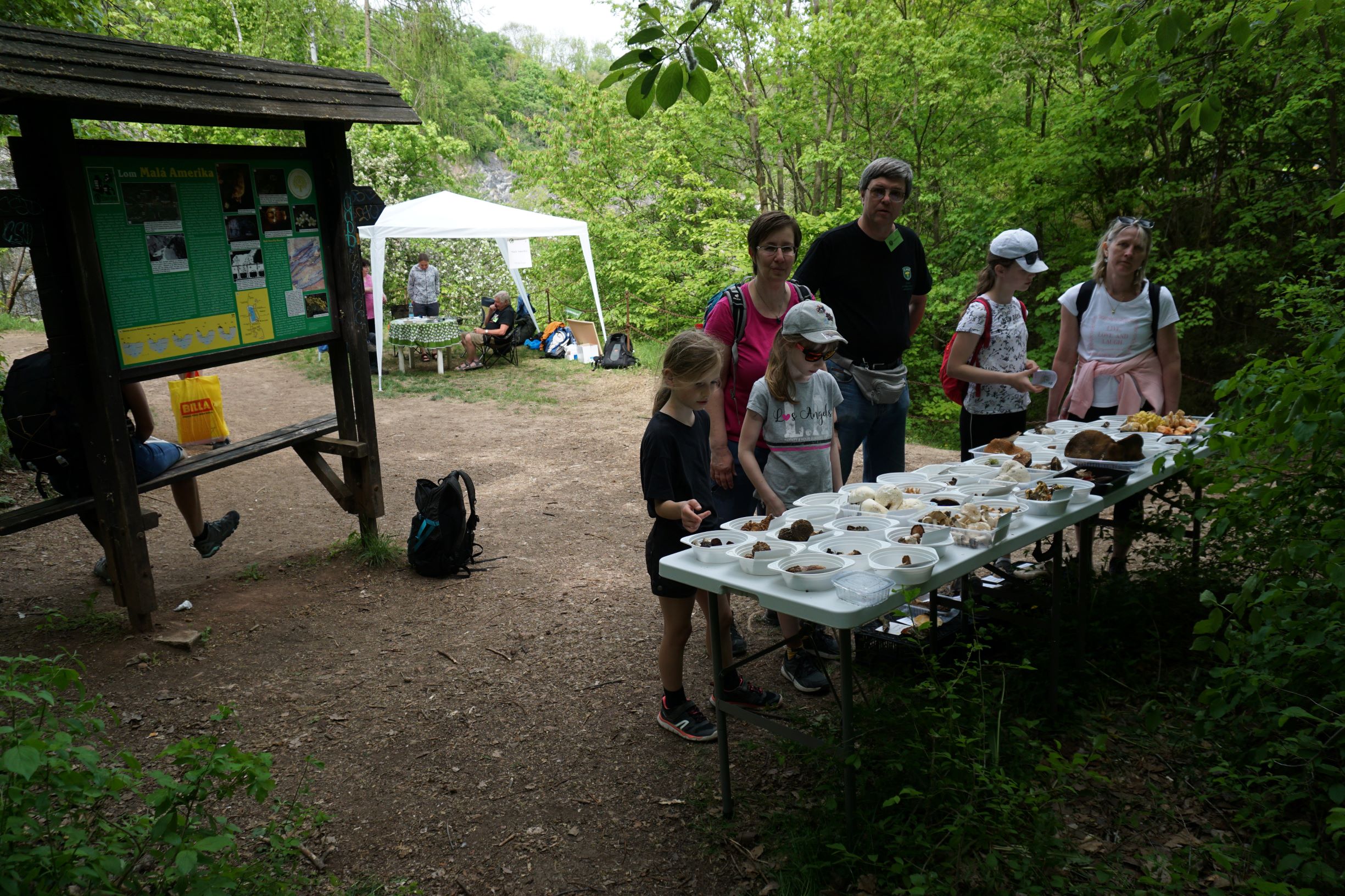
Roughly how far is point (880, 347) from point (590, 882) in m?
2.46

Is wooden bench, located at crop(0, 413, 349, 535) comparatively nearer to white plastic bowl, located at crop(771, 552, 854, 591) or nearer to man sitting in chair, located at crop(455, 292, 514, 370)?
white plastic bowl, located at crop(771, 552, 854, 591)

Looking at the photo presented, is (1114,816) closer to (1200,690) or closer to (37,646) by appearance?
(1200,690)

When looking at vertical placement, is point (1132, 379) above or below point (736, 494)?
above

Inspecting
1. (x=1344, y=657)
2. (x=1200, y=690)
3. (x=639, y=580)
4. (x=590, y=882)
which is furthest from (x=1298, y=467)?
(x=639, y=580)

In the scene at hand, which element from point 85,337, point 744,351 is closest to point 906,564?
point 744,351

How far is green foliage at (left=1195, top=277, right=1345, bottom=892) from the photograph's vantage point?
6.99 feet

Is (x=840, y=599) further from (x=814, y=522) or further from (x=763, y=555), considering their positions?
(x=814, y=522)

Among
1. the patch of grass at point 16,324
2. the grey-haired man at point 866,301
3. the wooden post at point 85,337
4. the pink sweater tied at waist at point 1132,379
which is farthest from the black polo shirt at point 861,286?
the patch of grass at point 16,324

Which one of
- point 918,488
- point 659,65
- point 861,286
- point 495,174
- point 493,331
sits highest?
point 495,174

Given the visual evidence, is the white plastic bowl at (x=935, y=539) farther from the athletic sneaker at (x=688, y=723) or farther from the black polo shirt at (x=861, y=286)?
the black polo shirt at (x=861, y=286)

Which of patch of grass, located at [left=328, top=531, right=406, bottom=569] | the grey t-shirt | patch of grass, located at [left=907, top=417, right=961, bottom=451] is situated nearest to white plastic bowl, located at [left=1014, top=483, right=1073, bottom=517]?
the grey t-shirt

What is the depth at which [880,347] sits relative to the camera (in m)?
3.84

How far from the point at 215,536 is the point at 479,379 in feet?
25.9

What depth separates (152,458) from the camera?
4367 mm
